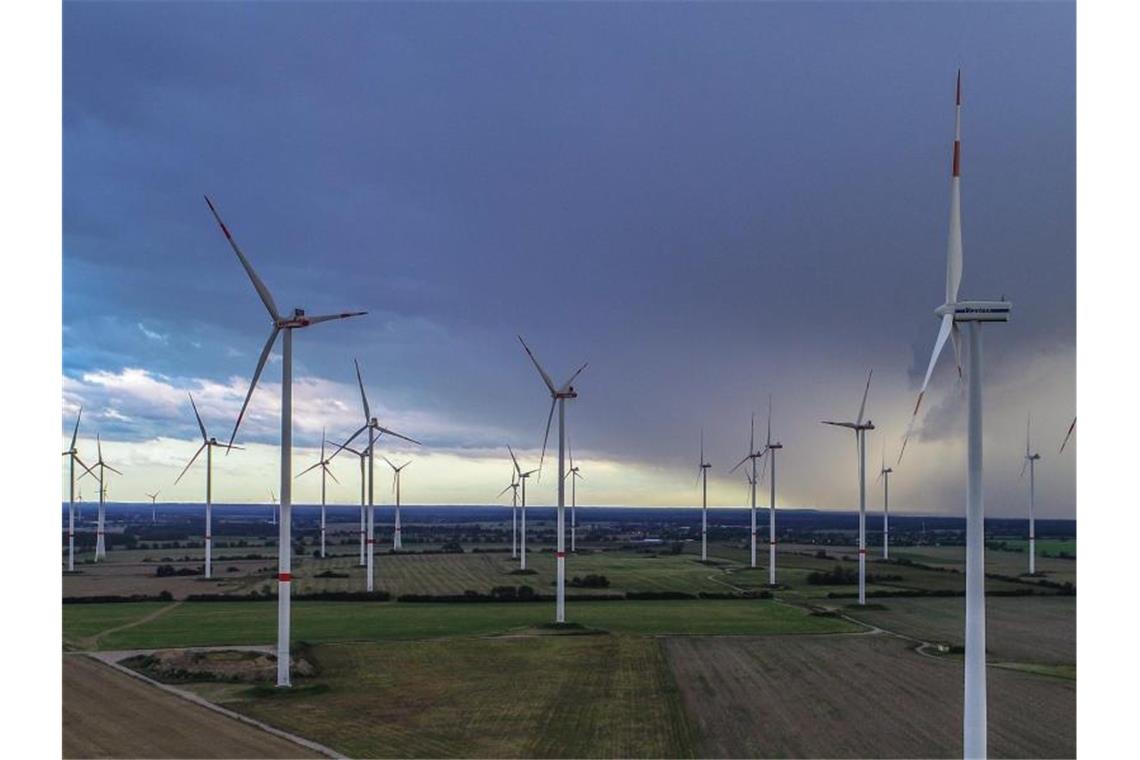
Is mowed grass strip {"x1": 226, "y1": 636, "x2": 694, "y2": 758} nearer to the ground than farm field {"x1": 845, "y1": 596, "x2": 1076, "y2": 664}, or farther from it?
farther from it

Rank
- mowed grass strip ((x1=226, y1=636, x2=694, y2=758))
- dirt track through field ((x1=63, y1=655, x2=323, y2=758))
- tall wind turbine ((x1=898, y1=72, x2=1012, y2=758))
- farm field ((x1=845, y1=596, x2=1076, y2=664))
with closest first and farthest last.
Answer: tall wind turbine ((x1=898, y1=72, x2=1012, y2=758))
dirt track through field ((x1=63, y1=655, x2=323, y2=758))
mowed grass strip ((x1=226, y1=636, x2=694, y2=758))
farm field ((x1=845, y1=596, x2=1076, y2=664))

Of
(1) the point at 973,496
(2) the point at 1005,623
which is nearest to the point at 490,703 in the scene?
(1) the point at 973,496

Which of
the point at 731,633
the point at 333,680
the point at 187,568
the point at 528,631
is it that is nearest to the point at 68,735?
the point at 333,680

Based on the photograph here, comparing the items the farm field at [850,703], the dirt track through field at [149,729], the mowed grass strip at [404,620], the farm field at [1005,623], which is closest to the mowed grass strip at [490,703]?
the dirt track through field at [149,729]

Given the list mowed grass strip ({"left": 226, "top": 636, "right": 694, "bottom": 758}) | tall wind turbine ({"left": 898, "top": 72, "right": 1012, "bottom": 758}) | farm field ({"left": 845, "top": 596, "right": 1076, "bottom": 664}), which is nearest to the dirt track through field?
mowed grass strip ({"left": 226, "top": 636, "right": 694, "bottom": 758})

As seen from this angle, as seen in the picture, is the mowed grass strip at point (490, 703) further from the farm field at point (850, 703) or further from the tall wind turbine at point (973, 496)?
the tall wind turbine at point (973, 496)

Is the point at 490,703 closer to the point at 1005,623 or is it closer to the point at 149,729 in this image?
the point at 149,729

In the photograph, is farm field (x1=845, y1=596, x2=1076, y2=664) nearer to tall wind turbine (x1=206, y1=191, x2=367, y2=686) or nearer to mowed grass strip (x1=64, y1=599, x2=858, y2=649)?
mowed grass strip (x1=64, y1=599, x2=858, y2=649)
